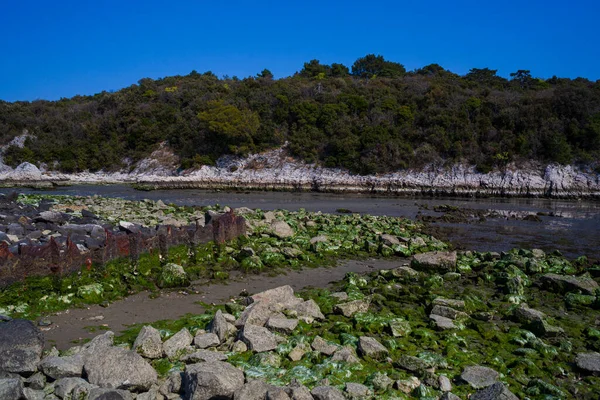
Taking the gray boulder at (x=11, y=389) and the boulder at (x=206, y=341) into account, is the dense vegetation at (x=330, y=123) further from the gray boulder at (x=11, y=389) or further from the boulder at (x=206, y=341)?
the gray boulder at (x=11, y=389)

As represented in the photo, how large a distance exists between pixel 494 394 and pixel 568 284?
242 inches

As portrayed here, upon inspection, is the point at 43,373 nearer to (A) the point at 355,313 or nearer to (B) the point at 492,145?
(A) the point at 355,313

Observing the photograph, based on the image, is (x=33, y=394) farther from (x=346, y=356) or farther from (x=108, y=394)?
(x=346, y=356)

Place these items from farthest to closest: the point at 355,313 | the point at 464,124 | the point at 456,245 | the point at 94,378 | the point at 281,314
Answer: the point at 464,124 < the point at 456,245 < the point at 355,313 < the point at 281,314 < the point at 94,378

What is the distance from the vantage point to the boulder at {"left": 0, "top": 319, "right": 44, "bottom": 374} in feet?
15.2

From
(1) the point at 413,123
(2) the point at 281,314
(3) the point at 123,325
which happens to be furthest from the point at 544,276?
(1) the point at 413,123

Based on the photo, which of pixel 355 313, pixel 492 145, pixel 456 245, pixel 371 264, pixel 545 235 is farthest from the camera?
pixel 492 145

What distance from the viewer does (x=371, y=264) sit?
38.9 ft

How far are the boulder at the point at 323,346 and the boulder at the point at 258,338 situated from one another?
20.1 inches

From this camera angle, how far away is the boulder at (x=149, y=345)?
536 centimetres

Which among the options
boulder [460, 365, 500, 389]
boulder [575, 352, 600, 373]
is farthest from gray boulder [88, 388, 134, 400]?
boulder [575, 352, 600, 373]

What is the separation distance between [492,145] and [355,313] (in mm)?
41457

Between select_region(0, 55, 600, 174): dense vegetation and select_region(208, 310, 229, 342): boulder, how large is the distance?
3798 centimetres

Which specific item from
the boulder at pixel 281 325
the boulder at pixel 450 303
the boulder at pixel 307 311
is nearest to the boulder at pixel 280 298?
the boulder at pixel 307 311
